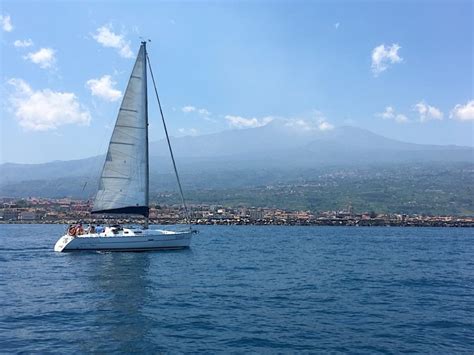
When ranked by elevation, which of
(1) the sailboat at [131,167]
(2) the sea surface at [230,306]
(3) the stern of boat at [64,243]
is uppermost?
(1) the sailboat at [131,167]

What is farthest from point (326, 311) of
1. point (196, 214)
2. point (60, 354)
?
point (196, 214)

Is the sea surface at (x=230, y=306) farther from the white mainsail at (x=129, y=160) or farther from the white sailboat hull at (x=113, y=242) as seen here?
the white mainsail at (x=129, y=160)

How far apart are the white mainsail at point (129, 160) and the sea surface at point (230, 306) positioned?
18.6 feet

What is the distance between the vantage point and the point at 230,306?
20016 millimetres

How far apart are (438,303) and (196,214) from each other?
11108cm

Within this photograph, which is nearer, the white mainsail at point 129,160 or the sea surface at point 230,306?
the sea surface at point 230,306

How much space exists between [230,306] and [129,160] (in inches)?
873

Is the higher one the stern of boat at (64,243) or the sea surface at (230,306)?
the stern of boat at (64,243)

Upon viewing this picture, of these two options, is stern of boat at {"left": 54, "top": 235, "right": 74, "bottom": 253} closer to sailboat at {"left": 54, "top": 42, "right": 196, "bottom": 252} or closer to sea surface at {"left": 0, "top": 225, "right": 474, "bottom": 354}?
sailboat at {"left": 54, "top": 42, "right": 196, "bottom": 252}

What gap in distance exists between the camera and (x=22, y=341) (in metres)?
15.1

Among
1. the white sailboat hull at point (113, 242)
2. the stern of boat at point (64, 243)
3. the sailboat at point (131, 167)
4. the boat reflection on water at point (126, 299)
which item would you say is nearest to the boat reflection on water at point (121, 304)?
the boat reflection on water at point (126, 299)

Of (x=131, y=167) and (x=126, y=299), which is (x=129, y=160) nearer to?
(x=131, y=167)

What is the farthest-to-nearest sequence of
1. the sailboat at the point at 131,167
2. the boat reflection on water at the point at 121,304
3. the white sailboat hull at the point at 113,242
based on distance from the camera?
the sailboat at the point at 131,167 < the white sailboat hull at the point at 113,242 < the boat reflection on water at the point at 121,304

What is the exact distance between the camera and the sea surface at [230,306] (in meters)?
15.3
